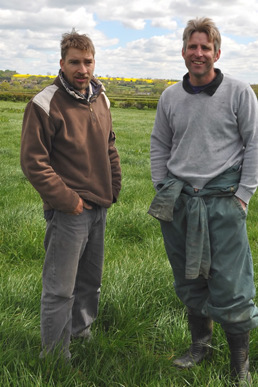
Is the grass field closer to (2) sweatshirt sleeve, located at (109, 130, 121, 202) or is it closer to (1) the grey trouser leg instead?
(1) the grey trouser leg

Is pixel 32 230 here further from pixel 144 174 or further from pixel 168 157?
pixel 144 174

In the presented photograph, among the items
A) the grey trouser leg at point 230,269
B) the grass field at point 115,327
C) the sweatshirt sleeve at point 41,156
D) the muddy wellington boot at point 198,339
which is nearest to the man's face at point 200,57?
the grey trouser leg at point 230,269

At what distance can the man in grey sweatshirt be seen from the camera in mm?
2477

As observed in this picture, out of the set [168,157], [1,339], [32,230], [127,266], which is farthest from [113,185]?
[32,230]

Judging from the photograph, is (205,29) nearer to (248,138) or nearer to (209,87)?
(209,87)

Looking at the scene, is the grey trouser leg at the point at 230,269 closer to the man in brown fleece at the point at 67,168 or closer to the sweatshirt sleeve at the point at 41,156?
the man in brown fleece at the point at 67,168

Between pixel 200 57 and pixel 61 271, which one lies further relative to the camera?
pixel 61 271

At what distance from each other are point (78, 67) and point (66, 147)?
501 mm

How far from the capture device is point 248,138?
2502 mm

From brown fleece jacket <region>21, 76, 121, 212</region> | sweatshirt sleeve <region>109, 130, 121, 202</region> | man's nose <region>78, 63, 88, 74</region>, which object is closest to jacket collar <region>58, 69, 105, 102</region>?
brown fleece jacket <region>21, 76, 121, 212</region>

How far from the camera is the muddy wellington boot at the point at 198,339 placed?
2.79 meters

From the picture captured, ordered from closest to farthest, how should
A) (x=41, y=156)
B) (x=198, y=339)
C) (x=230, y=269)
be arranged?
(x=41, y=156)
(x=230, y=269)
(x=198, y=339)

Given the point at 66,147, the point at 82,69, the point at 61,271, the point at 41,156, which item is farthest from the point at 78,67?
the point at 61,271

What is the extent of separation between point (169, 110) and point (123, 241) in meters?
2.58
